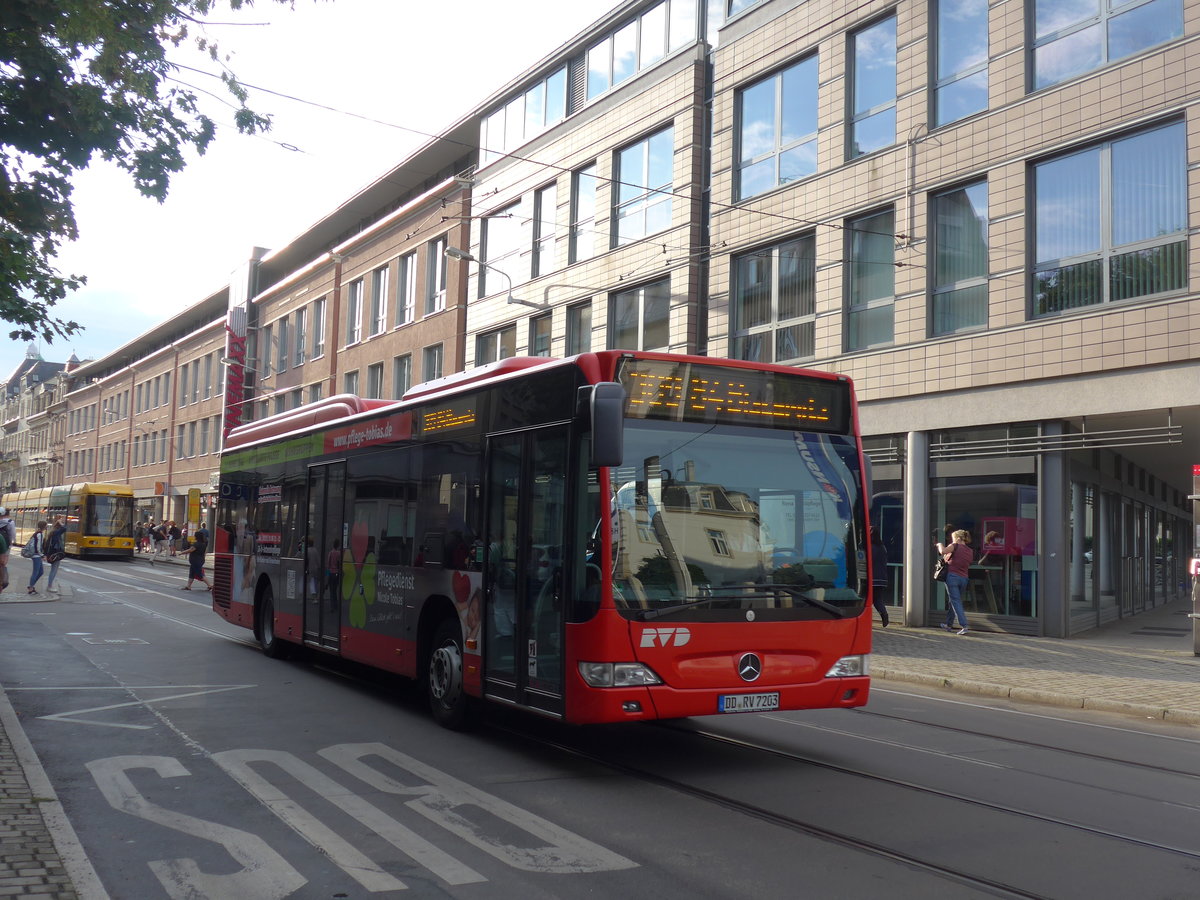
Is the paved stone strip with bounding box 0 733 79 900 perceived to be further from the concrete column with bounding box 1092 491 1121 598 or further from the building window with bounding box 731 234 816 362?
the building window with bounding box 731 234 816 362

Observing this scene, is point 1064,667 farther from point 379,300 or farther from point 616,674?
point 379,300

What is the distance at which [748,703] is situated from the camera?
742cm

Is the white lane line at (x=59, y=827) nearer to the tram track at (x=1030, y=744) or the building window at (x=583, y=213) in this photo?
the tram track at (x=1030, y=744)

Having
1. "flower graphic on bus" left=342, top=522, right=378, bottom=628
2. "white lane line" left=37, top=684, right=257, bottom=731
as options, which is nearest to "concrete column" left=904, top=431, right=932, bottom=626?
"flower graphic on bus" left=342, top=522, right=378, bottom=628

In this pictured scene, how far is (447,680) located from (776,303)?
49.0ft

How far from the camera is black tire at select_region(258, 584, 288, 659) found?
14.0 meters

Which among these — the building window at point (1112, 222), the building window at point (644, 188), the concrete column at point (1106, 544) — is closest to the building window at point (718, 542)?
the building window at point (1112, 222)

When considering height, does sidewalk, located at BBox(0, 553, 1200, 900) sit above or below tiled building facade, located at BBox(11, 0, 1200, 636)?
below

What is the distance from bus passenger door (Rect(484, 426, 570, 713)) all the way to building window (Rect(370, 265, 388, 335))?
33.4 m

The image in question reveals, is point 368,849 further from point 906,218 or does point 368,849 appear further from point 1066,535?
point 906,218

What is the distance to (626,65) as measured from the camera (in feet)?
92.0

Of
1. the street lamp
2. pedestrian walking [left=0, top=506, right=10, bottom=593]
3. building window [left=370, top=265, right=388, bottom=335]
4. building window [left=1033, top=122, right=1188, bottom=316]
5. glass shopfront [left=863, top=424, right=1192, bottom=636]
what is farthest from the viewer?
building window [left=370, top=265, right=388, bottom=335]

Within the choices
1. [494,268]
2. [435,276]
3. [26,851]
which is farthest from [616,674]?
[435,276]

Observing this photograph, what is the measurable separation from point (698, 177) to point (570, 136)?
593cm
